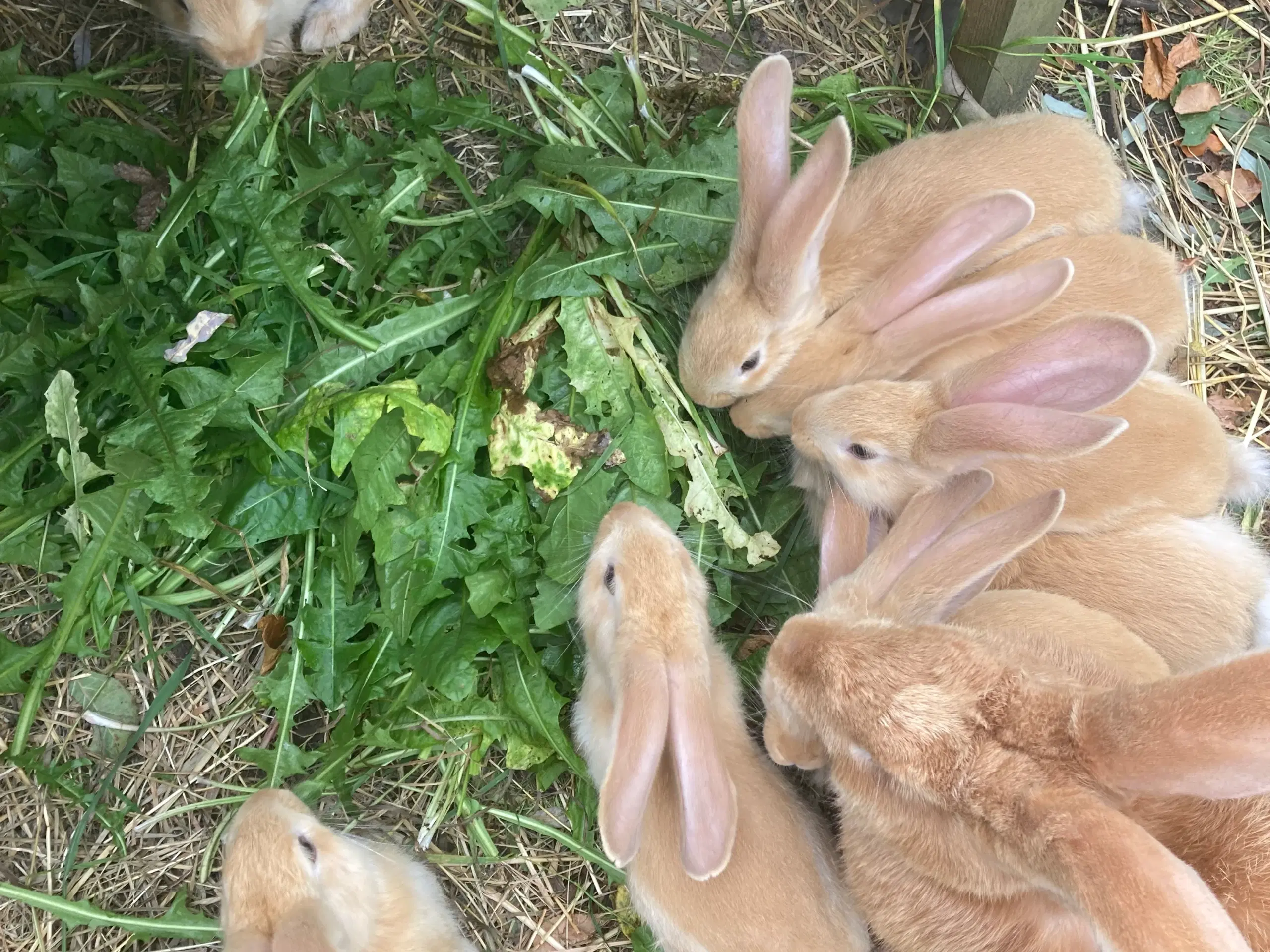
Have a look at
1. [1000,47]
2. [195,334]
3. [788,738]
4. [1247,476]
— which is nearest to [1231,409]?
[1247,476]

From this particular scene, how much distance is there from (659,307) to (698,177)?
53 cm

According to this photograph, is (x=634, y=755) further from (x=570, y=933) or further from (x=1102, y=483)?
(x=1102, y=483)

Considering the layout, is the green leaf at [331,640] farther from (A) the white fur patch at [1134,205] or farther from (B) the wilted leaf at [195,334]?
(A) the white fur patch at [1134,205]

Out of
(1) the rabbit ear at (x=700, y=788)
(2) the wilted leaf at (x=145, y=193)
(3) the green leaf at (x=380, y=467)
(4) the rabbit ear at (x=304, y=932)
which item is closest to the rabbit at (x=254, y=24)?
(2) the wilted leaf at (x=145, y=193)

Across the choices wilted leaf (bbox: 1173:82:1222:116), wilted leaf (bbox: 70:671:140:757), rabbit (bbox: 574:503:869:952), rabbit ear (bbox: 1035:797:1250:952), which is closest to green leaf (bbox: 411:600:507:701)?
rabbit (bbox: 574:503:869:952)

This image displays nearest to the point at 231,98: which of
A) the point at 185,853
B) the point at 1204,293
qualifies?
the point at 185,853

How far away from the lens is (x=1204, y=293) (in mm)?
3875

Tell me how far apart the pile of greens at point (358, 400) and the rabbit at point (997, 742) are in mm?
835

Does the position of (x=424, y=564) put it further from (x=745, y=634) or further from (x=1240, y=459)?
(x=1240, y=459)

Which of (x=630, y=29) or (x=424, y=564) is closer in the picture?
(x=424, y=564)

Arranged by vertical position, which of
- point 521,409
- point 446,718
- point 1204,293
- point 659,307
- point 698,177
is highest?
point 698,177

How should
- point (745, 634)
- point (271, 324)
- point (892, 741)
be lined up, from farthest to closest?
point (745, 634) → point (271, 324) → point (892, 741)

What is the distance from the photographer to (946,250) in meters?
3.03

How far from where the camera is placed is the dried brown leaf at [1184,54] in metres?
3.98
